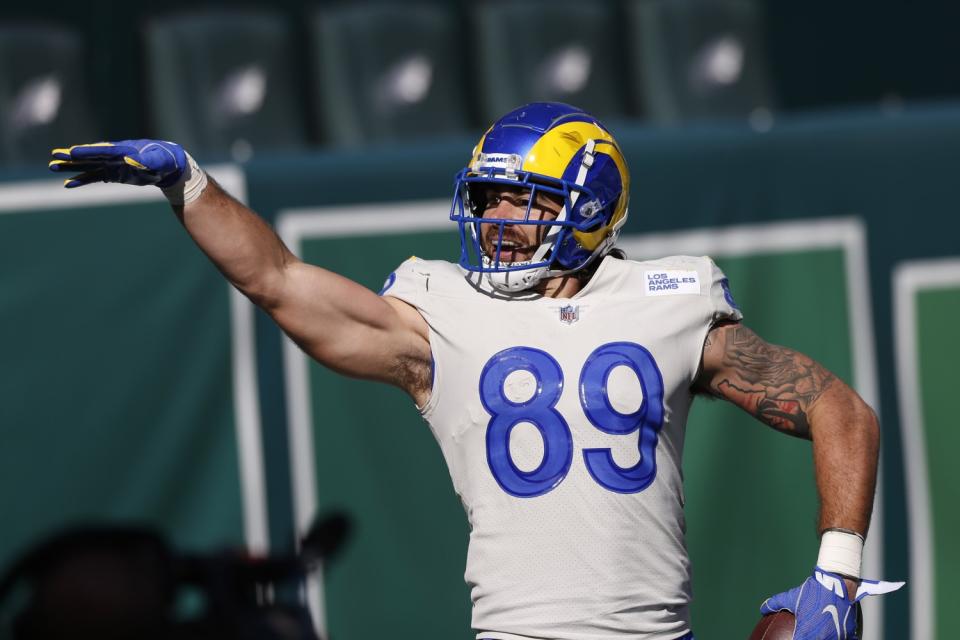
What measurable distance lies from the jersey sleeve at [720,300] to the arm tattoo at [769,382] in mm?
41

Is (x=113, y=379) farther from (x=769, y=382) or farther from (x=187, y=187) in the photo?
(x=769, y=382)

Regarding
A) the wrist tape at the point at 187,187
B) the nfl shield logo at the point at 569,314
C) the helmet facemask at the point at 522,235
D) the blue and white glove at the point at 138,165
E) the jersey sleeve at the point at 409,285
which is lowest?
the nfl shield logo at the point at 569,314

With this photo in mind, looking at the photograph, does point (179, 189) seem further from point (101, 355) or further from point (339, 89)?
point (339, 89)

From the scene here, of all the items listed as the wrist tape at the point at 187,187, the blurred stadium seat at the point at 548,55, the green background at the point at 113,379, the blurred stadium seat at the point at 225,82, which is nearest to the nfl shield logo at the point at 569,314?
the wrist tape at the point at 187,187

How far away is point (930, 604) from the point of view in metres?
4.84

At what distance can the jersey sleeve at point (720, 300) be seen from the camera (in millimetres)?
3180

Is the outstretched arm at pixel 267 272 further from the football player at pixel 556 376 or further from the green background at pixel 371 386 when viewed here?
the green background at pixel 371 386

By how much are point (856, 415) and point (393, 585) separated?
1.90 meters

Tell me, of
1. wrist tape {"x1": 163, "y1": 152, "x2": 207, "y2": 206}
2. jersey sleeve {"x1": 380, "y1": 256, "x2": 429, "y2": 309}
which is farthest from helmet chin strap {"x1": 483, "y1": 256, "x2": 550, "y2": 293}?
wrist tape {"x1": 163, "y1": 152, "x2": 207, "y2": 206}

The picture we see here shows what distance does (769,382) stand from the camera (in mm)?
3156

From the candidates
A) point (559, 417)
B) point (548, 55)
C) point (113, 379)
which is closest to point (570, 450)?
point (559, 417)

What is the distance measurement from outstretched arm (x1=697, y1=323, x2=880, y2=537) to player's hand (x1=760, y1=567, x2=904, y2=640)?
0.13 m

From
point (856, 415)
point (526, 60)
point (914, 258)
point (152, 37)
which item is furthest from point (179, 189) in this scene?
point (526, 60)

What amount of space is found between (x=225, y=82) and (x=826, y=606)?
455cm
